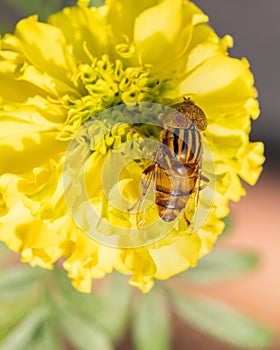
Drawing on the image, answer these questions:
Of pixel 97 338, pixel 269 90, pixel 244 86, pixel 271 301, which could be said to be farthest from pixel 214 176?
pixel 269 90

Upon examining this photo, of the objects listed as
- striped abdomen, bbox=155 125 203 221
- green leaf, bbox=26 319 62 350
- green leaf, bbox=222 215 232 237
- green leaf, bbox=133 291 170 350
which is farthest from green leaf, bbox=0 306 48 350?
striped abdomen, bbox=155 125 203 221

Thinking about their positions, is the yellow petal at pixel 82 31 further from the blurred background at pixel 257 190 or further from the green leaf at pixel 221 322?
the blurred background at pixel 257 190

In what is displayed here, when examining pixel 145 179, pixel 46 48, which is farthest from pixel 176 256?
pixel 46 48

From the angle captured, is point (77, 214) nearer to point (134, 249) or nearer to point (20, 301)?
point (134, 249)

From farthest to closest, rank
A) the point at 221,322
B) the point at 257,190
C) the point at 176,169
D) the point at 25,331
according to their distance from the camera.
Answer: the point at 257,190 → the point at 221,322 → the point at 25,331 → the point at 176,169

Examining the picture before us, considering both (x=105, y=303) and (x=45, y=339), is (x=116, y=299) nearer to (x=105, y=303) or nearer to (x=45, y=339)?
(x=105, y=303)

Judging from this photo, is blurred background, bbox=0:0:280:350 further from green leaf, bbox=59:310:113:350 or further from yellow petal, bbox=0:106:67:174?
yellow petal, bbox=0:106:67:174
